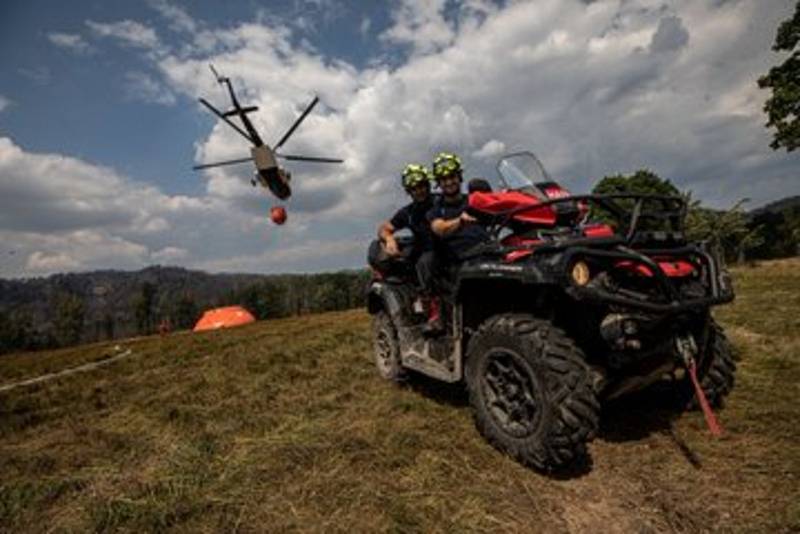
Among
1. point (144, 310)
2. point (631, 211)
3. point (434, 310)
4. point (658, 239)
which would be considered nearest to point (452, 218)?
point (434, 310)

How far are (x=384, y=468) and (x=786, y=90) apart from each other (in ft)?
78.7

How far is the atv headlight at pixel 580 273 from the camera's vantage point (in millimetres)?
4344

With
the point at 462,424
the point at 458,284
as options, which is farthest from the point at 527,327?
the point at 462,424

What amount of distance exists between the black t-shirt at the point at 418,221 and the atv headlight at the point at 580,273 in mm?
2846

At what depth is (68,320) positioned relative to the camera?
5138 inches

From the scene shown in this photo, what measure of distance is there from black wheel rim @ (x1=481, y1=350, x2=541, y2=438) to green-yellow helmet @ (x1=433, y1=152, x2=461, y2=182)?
8.22ft

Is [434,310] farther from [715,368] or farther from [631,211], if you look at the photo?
[715,368]

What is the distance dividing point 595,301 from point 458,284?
62.6 inches

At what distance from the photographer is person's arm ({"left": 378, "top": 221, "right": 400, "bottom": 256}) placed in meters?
7.60

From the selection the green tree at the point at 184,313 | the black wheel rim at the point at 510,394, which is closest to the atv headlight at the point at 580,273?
the black wheel rim at the point at 510,394

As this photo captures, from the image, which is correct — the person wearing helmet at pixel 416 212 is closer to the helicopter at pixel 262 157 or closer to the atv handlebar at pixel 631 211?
the atv handlebar at pixel 631 211

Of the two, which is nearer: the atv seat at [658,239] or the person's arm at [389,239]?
the atv seat at [658,239]

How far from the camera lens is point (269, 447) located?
5492mm

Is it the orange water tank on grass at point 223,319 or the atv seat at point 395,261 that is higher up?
the atv seat at point 395,261
